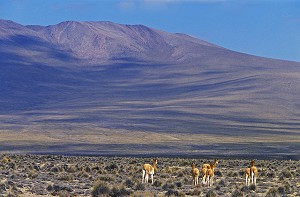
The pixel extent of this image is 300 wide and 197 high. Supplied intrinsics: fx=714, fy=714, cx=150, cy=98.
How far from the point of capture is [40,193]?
913 inches

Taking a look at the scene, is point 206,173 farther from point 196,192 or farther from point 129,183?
point 196,192

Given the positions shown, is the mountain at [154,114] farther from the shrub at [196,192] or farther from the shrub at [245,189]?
the shrub at [196,192]

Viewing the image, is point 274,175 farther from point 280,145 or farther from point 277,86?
point 277,86

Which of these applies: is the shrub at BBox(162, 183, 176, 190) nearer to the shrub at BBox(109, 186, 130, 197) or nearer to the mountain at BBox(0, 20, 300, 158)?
the shrub at BBox(109, 186, 130, 197)

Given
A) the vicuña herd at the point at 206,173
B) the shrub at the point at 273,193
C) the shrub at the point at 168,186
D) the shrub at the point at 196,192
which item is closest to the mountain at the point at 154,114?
the vicuña herd at the point at 206,173

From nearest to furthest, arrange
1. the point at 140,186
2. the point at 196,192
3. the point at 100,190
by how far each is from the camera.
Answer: the point at 100,190
the point at 196,192
the point at 140,186

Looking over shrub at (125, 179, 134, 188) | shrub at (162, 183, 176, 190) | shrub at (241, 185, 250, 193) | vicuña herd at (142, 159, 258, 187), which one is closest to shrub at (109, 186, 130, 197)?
shrub at (162, 183, 176, 190)

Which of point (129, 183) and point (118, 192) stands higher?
point (129, 183)

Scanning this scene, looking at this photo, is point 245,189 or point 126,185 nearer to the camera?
point 245,189

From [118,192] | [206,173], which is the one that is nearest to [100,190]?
[118,192]

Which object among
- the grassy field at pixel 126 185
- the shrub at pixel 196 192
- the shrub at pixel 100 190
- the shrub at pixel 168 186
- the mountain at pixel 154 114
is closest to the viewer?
the shrub at pixel 100 190

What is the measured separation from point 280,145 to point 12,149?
32725mm

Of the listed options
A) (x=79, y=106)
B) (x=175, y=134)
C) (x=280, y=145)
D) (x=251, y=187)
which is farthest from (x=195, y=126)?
(x=251, y=187)

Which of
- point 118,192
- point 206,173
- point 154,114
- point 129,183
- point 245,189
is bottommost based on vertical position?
point 118,192
